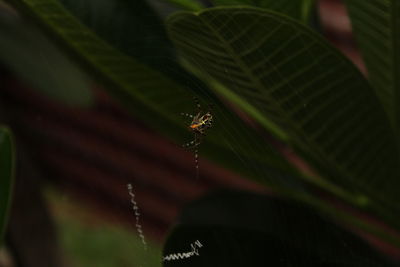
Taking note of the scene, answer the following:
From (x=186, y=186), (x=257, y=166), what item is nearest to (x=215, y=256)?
(x=257, y=166)

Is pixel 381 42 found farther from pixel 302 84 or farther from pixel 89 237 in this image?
pixel 89 237

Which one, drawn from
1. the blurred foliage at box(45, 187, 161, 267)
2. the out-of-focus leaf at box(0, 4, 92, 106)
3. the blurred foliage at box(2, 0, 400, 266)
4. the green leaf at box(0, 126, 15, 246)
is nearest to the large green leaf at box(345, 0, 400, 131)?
the blurred foliage at box(2, 0, 400, 266)

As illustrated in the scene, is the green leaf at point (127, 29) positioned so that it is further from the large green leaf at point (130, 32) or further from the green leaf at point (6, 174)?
the green leaf at point (6, 174)

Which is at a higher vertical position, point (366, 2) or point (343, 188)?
point (366, 2)

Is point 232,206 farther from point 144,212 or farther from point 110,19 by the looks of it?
point 144,212

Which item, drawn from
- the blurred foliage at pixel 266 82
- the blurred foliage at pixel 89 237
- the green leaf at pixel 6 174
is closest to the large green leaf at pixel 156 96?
the blurred foliage at pixel 266 82

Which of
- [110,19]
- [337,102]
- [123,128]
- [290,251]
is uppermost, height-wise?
[123,128]
